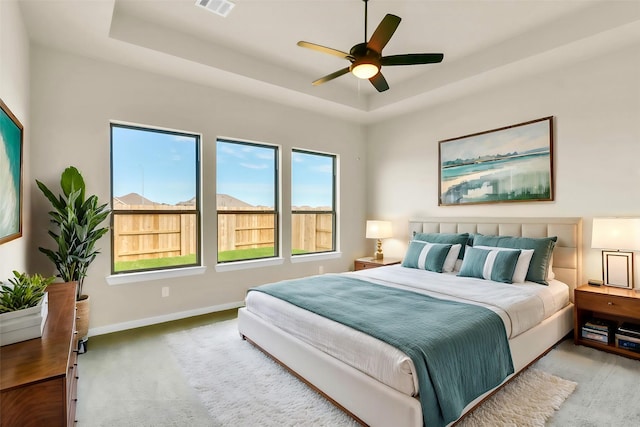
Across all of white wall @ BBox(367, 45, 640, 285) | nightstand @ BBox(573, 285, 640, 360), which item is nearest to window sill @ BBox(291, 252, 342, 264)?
white wall @ BBox(367, 45, 640, 285)

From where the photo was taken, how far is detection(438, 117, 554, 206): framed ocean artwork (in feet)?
12.3

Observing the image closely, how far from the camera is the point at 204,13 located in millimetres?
3078

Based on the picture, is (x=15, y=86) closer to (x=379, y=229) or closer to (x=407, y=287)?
(x=407, y=287)

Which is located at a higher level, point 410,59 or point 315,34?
point 315,34

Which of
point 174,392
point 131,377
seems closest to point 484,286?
point 174,392

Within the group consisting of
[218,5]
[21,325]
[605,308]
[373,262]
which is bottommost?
[605,308]

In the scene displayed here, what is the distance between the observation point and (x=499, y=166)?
4.13m

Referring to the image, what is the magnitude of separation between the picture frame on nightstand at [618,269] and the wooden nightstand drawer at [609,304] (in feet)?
1.08

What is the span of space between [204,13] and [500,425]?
13.2 feet

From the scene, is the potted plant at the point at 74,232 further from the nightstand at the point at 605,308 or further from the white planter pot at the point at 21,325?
the nightstand at the point at 605,308

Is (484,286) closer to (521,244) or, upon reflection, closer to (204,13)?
(521,244)

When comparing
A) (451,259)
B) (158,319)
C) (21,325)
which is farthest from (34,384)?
(451,259)

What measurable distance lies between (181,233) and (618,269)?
15.5ft

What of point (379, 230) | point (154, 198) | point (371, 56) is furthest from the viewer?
point (379, 230)
